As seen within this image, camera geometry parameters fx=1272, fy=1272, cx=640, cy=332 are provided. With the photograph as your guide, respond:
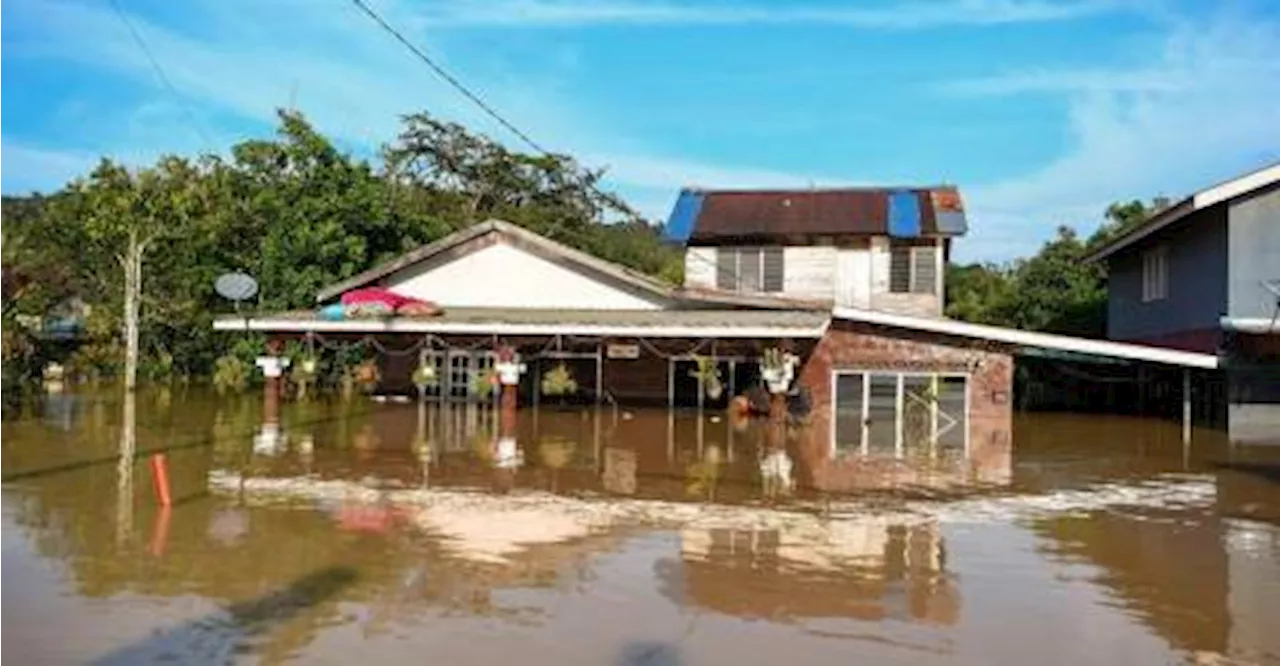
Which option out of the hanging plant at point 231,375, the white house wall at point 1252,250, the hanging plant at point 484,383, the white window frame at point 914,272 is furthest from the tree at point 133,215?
the white house wall at point 1252,250

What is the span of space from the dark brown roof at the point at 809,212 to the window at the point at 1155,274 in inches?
170


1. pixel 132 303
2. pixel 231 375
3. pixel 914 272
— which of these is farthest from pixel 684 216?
pixel 132 303

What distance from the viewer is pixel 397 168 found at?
45562mm

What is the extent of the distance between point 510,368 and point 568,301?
174 inches

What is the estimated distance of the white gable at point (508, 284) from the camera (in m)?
28.5

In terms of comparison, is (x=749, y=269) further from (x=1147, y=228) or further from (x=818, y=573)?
(x=818, y=573)

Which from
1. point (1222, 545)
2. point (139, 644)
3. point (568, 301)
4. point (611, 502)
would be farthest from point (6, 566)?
point (568, 301)

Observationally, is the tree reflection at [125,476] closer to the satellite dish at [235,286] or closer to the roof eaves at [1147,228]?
the satellite dish at [235,286]

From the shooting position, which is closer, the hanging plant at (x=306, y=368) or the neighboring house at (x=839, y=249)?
the hanging plant at (x=306, y=368)

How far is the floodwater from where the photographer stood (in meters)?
7.68

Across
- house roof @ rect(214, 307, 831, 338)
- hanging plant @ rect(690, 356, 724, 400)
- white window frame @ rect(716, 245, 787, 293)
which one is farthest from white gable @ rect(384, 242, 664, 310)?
white window frame @ rect(716, 245, 787, 293)

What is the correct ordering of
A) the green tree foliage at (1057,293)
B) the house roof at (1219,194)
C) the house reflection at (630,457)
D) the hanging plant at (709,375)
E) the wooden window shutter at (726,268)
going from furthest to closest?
the green tree foliage at (1057,293), the wooden window shutter at (726,268), the hanging plant at (709,375), the house roof at (1219,194), the house reflection at (630,457)

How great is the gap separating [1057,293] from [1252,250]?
15514 millimetres

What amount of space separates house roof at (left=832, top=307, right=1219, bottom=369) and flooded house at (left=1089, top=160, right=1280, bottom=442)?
0.57m
